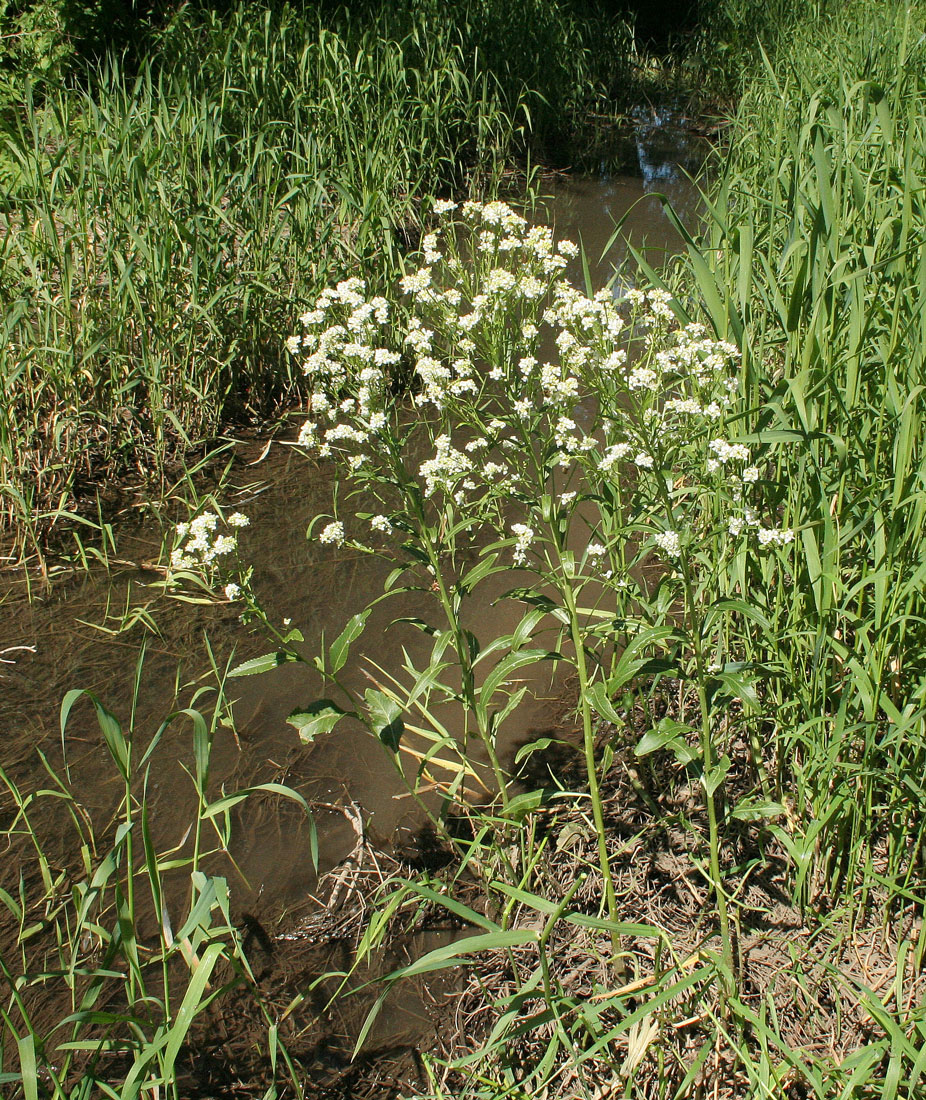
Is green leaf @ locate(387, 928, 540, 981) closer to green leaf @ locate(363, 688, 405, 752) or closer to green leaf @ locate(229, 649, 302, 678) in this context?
green leaf @ locate(363, 688, 405, 752)

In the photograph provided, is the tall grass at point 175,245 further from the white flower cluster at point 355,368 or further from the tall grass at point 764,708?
the tall grass at point 764,708

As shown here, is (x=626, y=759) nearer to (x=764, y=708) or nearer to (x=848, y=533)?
(x=764, y=708)

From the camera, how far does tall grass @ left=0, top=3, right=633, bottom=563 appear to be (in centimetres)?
362

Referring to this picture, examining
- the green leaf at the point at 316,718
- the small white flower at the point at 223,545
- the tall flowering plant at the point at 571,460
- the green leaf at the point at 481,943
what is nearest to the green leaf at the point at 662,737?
the tall flowering plant at the point at 571,460

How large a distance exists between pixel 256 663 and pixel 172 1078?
2.27ft

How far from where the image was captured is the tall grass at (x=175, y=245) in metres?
3.62

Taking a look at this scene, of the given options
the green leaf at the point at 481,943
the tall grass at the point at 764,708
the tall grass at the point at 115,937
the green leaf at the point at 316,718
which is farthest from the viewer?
the green leaf at the point at 316,718

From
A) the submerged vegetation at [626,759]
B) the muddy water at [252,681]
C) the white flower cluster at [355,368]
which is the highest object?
the white flower cluster at [355,368]

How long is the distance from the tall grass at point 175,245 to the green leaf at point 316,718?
2.15 m

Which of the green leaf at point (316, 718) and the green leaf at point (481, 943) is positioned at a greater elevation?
the green leaf at point (316, 718)

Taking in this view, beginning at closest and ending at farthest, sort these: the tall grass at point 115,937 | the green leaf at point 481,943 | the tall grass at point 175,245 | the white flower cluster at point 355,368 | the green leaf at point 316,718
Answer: the green leaf at point 481,943
the tall grass at point 115,937
the green leaf at point 316,718
the white flower cluster at point 355,368
the tall grass at point 175,245

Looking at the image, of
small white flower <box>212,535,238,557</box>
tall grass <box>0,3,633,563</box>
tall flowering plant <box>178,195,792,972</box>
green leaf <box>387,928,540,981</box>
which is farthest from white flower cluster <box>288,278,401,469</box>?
tall grass <box>0,3,633,563</box>

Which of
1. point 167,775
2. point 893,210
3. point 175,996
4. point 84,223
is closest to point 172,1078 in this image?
point 175,996

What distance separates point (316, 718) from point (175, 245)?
9.82 ft
